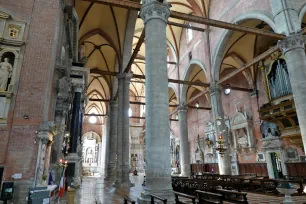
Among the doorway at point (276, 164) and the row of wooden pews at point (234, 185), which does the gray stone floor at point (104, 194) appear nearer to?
the row of wooden pews at point (234, 185)

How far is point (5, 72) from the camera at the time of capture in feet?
21.6

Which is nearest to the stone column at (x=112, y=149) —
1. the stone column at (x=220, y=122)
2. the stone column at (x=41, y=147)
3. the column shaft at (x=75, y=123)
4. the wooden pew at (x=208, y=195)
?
the column shaft at (x=75, y=123)

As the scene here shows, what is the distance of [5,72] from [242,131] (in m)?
17.9

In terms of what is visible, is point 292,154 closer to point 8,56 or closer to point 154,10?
point 154,10

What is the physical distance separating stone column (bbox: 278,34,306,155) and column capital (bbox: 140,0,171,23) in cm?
662

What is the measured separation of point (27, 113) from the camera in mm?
6461

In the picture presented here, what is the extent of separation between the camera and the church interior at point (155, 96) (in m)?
6.29

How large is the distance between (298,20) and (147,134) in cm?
1024

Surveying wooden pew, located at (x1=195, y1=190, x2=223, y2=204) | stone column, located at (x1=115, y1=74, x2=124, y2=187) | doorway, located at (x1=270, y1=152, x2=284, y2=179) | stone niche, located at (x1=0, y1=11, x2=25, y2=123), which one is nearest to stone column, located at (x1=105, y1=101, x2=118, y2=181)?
stone column, located at (x1=115, y1=74, x2=124, y2=187)

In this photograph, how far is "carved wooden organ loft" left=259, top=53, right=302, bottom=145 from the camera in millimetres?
12492

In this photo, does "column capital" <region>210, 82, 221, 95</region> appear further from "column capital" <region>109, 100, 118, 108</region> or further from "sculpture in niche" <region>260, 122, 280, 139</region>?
"column capital" <region>109, 100, 118, 108</region>

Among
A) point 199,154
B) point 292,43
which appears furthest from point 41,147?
point 199,154

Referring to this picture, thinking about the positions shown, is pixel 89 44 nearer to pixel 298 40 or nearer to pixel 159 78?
pixel 159 78

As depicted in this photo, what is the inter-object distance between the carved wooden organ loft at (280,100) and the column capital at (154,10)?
8979mm
